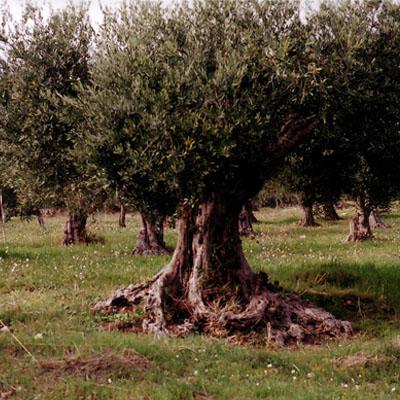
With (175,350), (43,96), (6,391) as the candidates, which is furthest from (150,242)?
(6,391)

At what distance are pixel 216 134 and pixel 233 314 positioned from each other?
16.8ft

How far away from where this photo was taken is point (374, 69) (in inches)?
657

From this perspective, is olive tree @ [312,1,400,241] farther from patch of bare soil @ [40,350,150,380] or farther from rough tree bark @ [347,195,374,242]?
rough tree bark @ [347,195,374,242]

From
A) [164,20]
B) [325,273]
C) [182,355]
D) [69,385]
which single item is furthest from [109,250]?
[69,385]

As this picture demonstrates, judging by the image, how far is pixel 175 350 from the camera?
1321 cm

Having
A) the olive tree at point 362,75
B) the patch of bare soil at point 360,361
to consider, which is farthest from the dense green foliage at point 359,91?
the patch of bare soil at point 360,361

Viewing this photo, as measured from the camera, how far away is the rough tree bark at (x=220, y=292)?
16219 mm

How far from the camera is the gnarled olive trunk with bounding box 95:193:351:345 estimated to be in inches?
639

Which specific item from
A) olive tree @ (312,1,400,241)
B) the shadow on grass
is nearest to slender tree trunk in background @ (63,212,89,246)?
the shadow on grass

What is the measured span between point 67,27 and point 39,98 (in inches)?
148

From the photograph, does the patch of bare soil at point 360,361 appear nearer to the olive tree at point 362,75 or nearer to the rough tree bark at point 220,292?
the rough tree bark at point 220,292

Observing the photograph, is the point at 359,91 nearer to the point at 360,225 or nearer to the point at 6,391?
the point at 6,391

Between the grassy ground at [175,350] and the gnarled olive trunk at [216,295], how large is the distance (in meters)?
0.92

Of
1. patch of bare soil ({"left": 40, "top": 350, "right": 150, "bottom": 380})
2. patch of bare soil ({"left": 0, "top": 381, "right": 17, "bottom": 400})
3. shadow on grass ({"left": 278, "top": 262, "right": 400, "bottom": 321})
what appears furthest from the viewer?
shadow on grass ({"left": 278, "top": 262, "right": 400, "bottom": 321})
